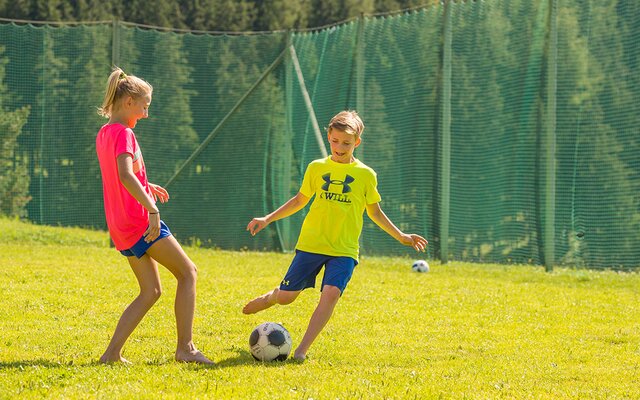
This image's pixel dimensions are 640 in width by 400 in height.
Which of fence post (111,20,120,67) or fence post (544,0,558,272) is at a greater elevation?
fence post (111,20,120,67)

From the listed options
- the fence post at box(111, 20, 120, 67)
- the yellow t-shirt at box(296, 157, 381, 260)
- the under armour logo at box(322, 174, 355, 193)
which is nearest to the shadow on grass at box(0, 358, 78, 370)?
the yellow t-shirt at box(296, 157, 381, 260)

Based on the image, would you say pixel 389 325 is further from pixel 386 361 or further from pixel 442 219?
pixel 442 219

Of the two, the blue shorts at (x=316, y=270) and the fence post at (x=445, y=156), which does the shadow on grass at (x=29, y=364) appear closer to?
the blue shorts at (x=316, y=270)

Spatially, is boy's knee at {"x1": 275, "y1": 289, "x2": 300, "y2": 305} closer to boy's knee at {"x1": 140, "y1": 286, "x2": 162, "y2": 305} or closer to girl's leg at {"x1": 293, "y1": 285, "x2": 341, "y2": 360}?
girl's leg at {"x1": 293, "y1": 285, "x2": 341, "y2": 360}

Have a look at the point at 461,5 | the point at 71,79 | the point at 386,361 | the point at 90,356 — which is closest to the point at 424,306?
the point at 386,361

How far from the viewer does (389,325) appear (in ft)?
25.6

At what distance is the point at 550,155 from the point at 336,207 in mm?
6499

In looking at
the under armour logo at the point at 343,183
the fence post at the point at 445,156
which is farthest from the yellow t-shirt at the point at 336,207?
the fence post at the point at 445,156

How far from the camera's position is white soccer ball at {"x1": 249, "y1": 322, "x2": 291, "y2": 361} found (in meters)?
5.97

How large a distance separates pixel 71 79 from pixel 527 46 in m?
6.94

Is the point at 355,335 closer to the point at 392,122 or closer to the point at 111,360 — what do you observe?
the point at 111,360

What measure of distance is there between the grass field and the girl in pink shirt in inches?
9.9

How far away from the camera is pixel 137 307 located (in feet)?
19.1

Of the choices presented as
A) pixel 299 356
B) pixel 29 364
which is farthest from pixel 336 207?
pixel 29 364
